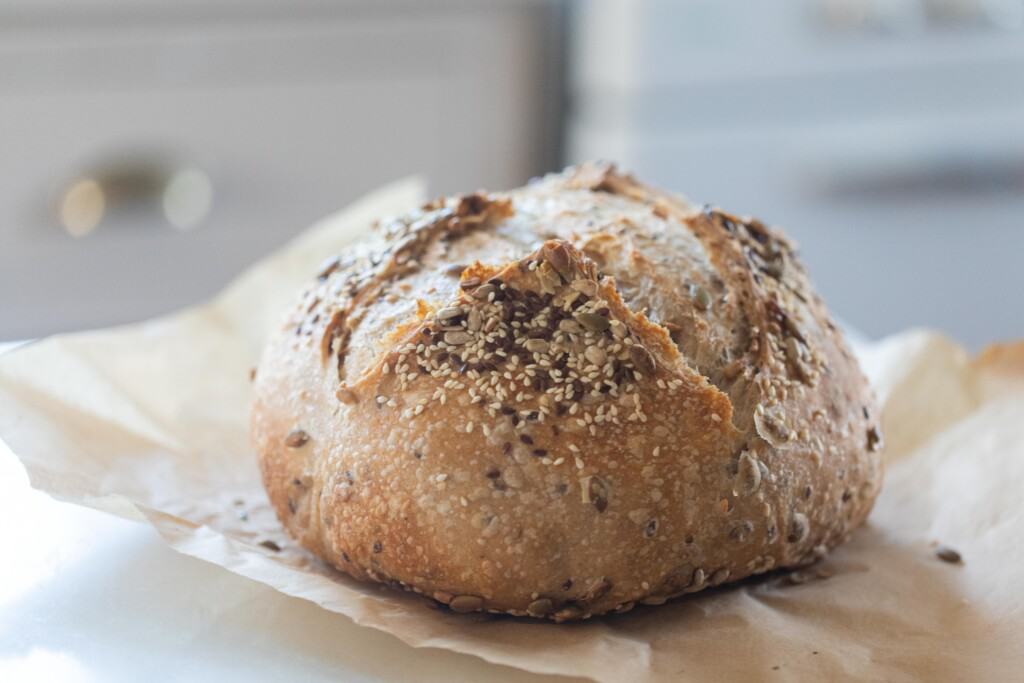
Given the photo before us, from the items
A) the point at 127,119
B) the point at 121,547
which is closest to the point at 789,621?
the point at 121,547

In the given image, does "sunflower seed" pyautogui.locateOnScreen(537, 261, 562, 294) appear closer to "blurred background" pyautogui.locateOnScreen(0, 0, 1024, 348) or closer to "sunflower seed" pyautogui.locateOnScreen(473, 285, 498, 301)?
"sunflower seed" pyautogui.locateOnScreen(473, 285, 498, 301)

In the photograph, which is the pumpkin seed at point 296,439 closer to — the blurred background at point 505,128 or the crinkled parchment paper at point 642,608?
the crinkled parchment paper at point 642,608

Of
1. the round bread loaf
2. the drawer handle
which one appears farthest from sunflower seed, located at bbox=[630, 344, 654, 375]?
the drawer handle

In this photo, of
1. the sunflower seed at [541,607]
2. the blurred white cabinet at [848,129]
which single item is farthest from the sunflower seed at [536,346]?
the blurred white cabinet at [848,129]

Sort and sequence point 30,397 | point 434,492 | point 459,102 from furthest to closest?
point 459,102
point 30,397
point 434,492

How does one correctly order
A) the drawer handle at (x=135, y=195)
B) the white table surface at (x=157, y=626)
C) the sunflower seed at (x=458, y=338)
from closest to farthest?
the white table surface at (x=157, y=626)
the sunflower seed at (x=458, y=338)
the drawer handle at (x=135, y=195)

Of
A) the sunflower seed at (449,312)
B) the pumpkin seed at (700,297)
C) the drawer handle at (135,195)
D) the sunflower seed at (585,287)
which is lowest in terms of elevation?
the drawer handle at (135,195)

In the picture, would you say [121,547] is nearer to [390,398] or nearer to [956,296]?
[390,398]
